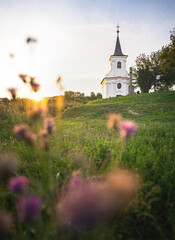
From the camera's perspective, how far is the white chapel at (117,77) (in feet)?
105

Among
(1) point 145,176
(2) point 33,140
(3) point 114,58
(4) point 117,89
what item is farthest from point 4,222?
(3) point 114,58

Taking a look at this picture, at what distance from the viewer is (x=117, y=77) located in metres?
31.7

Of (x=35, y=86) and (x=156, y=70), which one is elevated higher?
(x=156, y=70)

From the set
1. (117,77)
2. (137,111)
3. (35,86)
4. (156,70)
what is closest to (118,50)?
(117,77)

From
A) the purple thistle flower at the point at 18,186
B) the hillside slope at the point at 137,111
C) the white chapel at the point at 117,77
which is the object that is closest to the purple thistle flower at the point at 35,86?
the purple thistle flower at the point at 18,186

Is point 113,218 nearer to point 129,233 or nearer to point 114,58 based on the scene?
point 129,233

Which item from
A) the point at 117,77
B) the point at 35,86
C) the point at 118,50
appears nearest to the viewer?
the point at 35,86

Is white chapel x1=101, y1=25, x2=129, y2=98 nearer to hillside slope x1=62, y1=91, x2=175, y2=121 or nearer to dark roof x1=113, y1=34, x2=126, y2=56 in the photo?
dark roof x1=113, y1=34, x2=126, y2=56

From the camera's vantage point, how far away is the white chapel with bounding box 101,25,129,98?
105 feet

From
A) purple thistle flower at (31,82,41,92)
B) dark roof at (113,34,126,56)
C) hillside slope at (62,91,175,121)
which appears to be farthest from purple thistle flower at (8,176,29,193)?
dark roof at (113,34,126,56)

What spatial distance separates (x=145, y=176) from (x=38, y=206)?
1257mm

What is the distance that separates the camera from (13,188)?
2.40 feet

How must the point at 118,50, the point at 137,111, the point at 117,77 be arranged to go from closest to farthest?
the point at 137,111 → the point at 117,77 → the point at 118,50

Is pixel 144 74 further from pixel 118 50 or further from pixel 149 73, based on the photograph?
pixel 118 50
